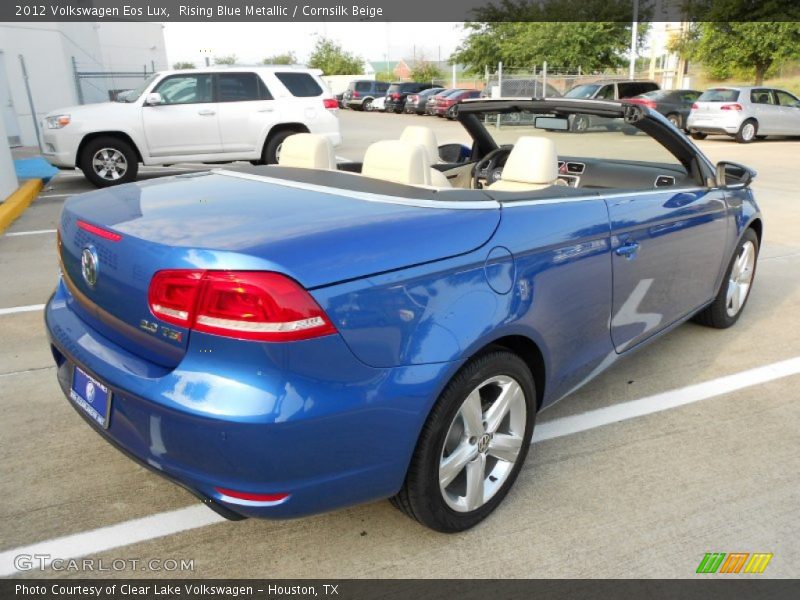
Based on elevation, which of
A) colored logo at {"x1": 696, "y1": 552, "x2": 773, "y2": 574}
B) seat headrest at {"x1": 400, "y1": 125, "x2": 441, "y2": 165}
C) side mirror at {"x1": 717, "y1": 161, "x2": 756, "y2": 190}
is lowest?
colored logo at {"x1": 696, "y1": 552, "x2": 773, "y2": 574}

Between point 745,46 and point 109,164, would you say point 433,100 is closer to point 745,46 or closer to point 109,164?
point 745,46

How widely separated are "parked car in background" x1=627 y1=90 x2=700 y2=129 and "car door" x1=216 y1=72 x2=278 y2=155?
14.1 meters

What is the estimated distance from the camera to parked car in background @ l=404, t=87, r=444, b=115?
30.8 m

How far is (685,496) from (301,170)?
221 centimetres

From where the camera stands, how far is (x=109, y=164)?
33.5 feet

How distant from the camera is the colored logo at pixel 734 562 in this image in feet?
7.59

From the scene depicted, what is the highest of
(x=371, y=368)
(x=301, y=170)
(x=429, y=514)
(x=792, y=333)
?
(x=301, y=170)

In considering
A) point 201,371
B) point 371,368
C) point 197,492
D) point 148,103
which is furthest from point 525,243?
point 148,103

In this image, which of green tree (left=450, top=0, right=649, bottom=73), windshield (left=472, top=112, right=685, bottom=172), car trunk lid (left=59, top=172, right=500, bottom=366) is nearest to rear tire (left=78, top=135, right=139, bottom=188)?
windshield (left=472, top=112, right=685, bottom=172)

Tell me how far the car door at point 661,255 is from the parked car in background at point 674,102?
18609mm

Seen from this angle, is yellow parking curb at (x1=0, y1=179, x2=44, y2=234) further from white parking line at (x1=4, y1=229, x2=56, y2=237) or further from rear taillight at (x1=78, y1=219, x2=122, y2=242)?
rear taillight at (x1=78, y1=219, x2=122, y2=242)

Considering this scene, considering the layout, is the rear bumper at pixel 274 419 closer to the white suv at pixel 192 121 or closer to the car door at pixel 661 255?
the car door at pixel 661 255

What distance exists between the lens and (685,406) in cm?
347

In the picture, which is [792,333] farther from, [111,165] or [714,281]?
[111,165]
